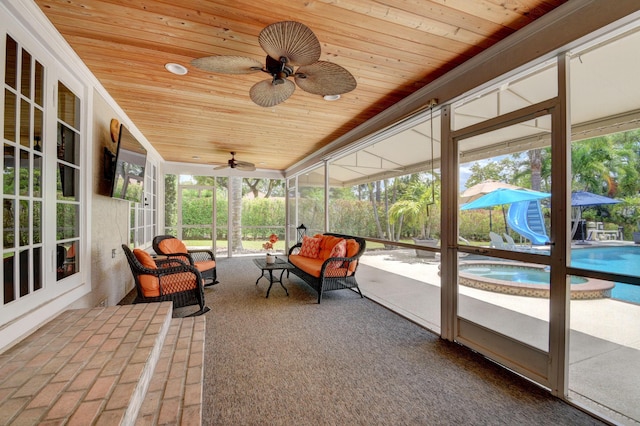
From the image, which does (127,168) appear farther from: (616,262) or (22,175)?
(616,262)

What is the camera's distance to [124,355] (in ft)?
5.29

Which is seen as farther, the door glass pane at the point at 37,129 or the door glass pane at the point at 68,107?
the door glass pane at the point at 68,107

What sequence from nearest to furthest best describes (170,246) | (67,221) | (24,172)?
(24,172)
(67,221)
(170,246)

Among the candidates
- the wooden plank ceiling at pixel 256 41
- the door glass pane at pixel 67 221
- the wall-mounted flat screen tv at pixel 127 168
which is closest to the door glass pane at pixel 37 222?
the door glass pane at pixel 67 221

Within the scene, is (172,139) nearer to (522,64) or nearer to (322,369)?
(322,369)

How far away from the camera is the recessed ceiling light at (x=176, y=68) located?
252 cm

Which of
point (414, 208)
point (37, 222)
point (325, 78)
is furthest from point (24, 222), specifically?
point (414, 208)

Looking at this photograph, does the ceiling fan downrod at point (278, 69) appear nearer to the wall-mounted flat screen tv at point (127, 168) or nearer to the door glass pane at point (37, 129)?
the door glass pane at point (37, 129)

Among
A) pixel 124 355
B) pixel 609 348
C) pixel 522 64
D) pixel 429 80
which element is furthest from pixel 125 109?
pixel 609 348

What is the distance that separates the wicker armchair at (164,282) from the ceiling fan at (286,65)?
7.16 feet

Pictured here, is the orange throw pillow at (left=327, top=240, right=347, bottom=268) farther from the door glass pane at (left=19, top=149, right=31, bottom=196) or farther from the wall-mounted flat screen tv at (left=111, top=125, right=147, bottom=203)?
the door glass pane at (left=19, top=149, right=31, bottom=196)

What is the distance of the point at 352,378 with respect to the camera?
204cm

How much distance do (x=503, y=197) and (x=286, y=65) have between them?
2.16 meters

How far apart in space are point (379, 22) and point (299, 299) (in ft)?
11.2
